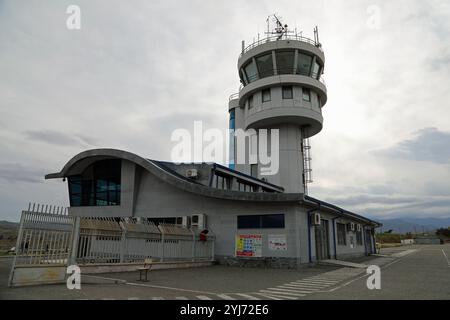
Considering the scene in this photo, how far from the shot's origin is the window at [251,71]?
3628 cm

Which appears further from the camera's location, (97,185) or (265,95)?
(265,95)

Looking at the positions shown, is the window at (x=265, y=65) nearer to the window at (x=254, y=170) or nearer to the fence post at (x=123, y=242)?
the window at (x=254, y=170)

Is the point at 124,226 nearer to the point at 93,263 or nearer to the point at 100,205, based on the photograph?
the point at 93,263

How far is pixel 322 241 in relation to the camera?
24.5 meters

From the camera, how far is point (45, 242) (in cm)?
1166

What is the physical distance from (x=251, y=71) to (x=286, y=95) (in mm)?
5158

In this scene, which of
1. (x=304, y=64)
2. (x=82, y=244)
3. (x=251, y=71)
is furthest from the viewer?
(x=251, y=71)

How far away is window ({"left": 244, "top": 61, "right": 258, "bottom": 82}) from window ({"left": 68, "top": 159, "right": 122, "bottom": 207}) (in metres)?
17.6

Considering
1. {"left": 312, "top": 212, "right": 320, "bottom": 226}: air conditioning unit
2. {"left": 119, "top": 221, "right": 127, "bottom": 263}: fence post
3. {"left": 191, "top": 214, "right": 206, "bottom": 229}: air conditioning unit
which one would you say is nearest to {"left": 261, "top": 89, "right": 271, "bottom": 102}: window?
{"left": 312, "top": 212, "right": 320, "bottom": 226}: air conditioning unit

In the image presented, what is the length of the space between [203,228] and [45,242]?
12.3 m

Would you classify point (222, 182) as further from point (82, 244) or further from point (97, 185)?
point (82, 244)

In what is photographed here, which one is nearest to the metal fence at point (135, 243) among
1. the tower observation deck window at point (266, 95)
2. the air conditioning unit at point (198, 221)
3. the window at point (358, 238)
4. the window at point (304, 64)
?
the air conditioning unit at point (198, 221)

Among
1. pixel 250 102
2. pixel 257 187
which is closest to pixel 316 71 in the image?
pixel 250 102
